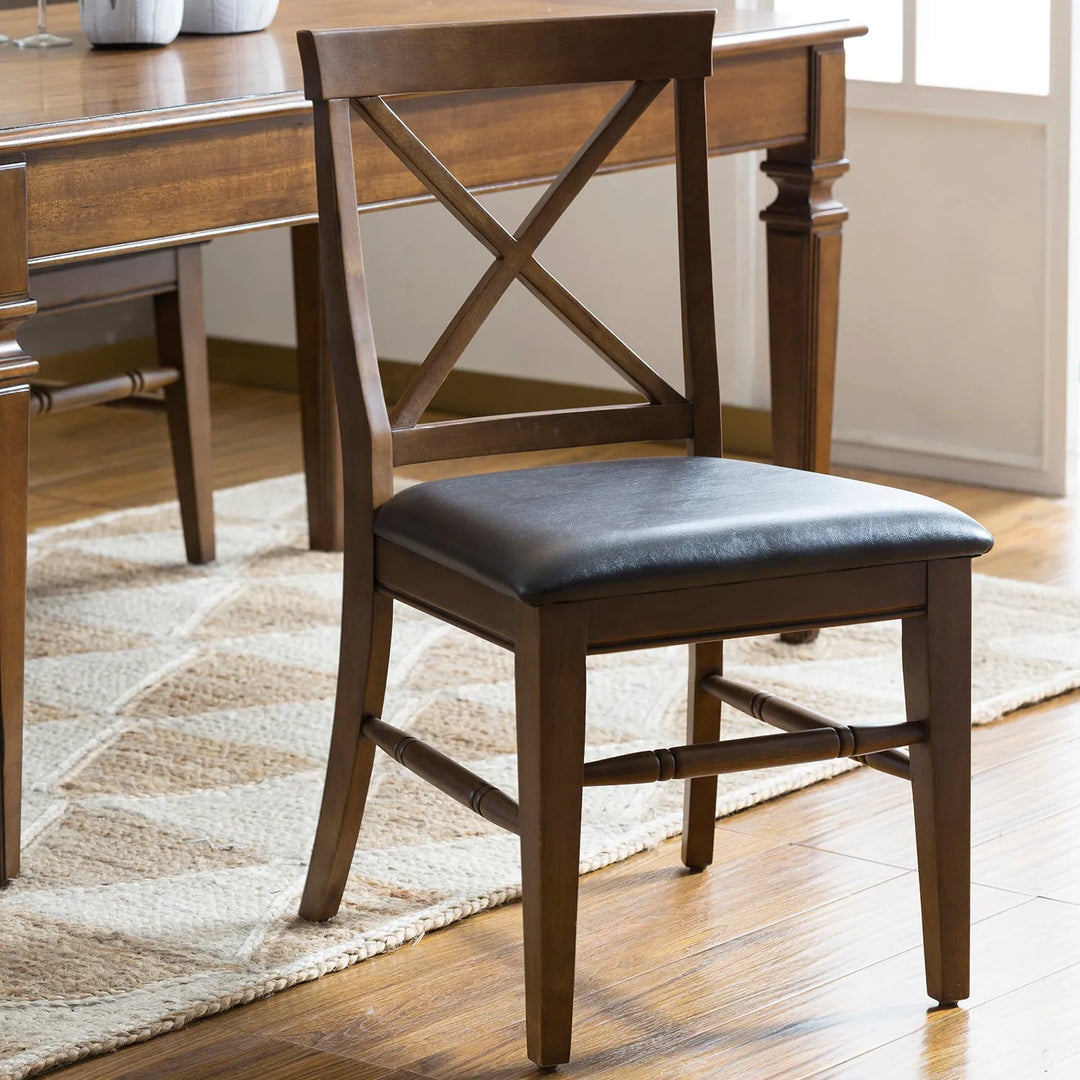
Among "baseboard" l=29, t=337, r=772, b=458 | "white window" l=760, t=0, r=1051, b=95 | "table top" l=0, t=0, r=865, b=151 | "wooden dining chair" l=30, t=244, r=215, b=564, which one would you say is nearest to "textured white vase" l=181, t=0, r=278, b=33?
"table top" l=0, t=0, r=865, b=151

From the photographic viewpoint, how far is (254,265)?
4.48 m

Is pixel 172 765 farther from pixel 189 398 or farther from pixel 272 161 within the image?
pixel 189 398

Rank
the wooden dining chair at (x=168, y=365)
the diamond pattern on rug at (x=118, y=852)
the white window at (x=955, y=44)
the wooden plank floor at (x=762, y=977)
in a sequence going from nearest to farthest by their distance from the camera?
the wooden plank floor at (x=762, y=977), the diamond pattern on rug at (x=118, y=852), the wooden dining chair at (x=168, y=365), the white window at (x=955, y=44)

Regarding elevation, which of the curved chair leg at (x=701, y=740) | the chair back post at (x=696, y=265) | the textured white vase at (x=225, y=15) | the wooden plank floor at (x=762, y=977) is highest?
the textured white vase at (x=225, y=15)

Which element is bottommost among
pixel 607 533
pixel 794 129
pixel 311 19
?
pixel 607 533

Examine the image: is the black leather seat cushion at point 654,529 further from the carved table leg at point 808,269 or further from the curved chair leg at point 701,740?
the carved table leg at point 808,269

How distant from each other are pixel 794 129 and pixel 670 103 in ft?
0.83

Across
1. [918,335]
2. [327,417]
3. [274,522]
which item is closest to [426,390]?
[327,417]

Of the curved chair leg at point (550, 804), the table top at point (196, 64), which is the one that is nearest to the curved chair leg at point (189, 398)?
the table top at point (196, 64)

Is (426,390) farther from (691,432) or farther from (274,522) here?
(274,522)

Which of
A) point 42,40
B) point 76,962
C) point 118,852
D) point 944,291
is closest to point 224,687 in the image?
point 118,852

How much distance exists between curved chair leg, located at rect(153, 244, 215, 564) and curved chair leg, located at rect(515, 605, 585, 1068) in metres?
1.60

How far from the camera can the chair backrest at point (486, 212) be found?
1.66 metres

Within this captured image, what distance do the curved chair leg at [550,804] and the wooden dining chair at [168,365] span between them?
1403 millimetres
